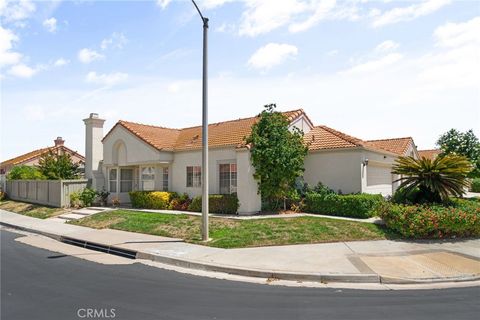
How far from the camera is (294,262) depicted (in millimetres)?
8898

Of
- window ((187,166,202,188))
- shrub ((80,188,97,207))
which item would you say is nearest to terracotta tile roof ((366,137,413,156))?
window ((187,166,202,188))

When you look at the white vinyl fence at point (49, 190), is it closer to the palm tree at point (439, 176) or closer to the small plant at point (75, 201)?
the small plant at point (75, 201)

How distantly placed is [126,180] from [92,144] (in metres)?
3.21

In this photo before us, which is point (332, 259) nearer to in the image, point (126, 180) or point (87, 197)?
point (87, 197)

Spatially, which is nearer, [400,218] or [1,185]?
[400,218]

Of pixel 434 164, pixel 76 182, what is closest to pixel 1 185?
pixel 76 182

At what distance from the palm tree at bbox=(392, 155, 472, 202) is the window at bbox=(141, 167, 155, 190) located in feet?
43.5

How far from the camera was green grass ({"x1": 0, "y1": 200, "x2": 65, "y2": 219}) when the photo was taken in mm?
18975

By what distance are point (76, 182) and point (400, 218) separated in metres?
17.9

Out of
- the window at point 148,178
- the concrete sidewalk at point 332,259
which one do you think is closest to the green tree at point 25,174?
the window at point 148,178

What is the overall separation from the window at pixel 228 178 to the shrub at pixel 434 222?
750 cm

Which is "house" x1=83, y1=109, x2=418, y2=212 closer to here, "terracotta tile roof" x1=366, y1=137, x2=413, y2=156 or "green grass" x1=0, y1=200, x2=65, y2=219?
"terracotta tile roof" x1=366, y1=137, x2=413, y2=156

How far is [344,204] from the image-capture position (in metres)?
14.8

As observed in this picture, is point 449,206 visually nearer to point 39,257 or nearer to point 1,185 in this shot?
point 39,257
